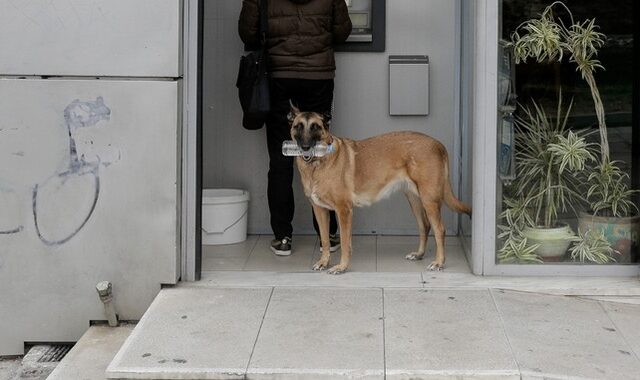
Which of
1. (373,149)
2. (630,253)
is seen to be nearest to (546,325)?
(630,253)

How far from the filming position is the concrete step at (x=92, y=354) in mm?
5449

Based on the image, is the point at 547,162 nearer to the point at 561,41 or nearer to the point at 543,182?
the point at 543,182

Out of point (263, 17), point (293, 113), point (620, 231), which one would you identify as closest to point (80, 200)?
point (293, 113)

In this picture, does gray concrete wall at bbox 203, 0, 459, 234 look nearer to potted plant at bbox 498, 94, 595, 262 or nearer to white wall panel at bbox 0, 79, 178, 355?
potted plant at bbox 498, 94, 595, 262

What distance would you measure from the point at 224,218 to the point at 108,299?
165 centimetres

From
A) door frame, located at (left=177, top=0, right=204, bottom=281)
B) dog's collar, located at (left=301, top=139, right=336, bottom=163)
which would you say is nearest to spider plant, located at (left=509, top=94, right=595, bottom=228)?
dog's collar, located at (left=301, top=139, right=336, bottom=163)

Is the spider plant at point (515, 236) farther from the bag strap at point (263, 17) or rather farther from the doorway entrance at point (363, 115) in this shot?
the bag strap at point (263, 17)

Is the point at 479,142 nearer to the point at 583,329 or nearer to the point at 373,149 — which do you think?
the point at 373,149

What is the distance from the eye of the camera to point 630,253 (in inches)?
254

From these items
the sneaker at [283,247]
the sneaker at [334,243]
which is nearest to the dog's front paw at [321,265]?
the sneaker at [283,247]

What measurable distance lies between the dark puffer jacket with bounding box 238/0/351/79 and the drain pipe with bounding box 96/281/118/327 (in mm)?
1958

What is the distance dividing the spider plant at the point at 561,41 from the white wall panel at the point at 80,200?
219 centimetres

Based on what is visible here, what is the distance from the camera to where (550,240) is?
6.53 m

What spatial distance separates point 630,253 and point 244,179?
9.87 ft
